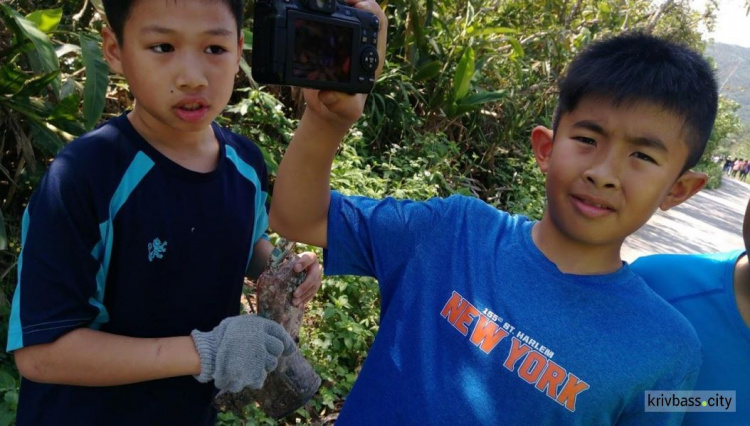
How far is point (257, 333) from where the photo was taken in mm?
1166

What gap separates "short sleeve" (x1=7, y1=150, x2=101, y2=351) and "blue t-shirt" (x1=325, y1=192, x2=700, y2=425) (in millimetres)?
421

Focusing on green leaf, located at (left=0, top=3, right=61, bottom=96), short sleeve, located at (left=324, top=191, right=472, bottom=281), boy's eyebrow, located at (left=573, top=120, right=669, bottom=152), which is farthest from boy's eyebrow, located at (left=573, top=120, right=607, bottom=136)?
green leaf, located at (left=0, top=3, right=61, bottom=96)

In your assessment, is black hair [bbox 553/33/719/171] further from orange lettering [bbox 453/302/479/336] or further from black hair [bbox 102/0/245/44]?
black hair [bbox 102/0/245/44]

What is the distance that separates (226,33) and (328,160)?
366 millimetres

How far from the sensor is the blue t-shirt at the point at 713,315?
1214 mm

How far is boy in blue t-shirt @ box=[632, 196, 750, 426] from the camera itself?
1.21 m

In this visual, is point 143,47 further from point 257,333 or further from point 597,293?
point 597,293

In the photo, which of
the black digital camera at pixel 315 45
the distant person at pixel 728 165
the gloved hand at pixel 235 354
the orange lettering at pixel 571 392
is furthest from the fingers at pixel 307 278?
the distant person at pixel 728 165

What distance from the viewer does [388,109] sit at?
4742 millimetres

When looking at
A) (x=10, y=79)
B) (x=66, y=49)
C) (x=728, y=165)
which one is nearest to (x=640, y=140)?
(x=10, y=79)

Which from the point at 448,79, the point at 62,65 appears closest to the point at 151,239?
the point at 62,65

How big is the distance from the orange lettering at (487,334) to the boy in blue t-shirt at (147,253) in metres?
0.37

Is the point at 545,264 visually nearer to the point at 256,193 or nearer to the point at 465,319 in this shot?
the point at 465,319

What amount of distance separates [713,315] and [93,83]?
202cm
